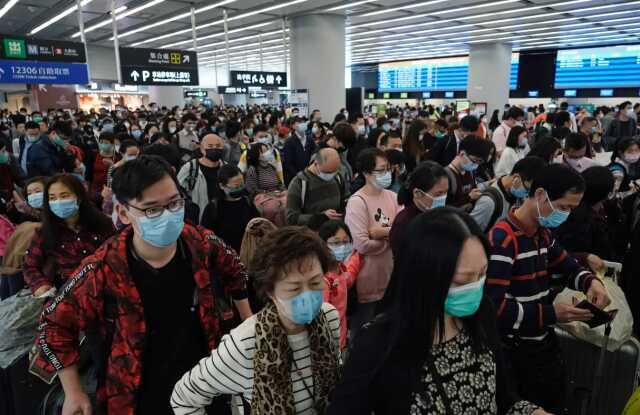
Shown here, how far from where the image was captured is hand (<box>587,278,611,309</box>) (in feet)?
7.09

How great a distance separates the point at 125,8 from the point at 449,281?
13606 millimetres

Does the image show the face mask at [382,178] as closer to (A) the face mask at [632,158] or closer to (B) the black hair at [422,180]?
(B) the black hair at [422,180]

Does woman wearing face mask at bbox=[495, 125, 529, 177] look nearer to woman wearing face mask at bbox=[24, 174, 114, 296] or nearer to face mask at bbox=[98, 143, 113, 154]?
woman wearing face mask at bbox=[24, 174, 114, 296]

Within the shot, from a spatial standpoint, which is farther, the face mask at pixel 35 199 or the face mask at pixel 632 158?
the face mask at pixel 632 158

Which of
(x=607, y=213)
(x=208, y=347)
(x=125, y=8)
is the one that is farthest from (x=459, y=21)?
(x=208, y=347)

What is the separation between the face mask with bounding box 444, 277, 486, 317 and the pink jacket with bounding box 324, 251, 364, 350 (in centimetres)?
126

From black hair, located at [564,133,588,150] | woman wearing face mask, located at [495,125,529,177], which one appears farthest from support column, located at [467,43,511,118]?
black hair, located at [564,133,588,150]

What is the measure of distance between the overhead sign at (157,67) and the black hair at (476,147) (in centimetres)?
859

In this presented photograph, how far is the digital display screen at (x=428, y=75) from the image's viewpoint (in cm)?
2552

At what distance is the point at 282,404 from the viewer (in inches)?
60.4

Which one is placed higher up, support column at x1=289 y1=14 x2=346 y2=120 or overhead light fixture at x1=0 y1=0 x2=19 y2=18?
overhead light fixture at x1=0 y1=0 x2=19 y2=18

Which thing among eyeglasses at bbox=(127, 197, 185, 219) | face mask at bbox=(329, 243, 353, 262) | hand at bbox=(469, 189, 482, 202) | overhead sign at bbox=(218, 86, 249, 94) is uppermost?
overhead sign at bbox=(218, 86, 249, 94)

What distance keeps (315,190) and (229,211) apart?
769mm

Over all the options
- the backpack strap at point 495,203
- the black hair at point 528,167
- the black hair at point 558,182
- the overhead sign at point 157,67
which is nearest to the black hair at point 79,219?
the black hair at point 558,182
